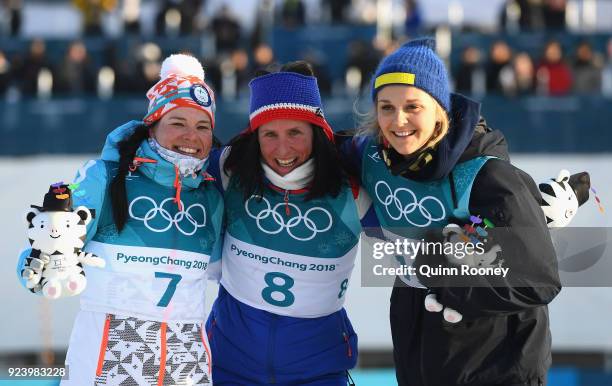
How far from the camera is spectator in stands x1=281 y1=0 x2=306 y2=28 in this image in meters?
13.5

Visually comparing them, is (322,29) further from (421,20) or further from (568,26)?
(568,26)

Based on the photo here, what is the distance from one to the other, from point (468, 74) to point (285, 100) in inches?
349

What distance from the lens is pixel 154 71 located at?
11742mm

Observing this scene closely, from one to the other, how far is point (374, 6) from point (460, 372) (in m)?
11.2

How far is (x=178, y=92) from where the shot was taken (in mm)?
3240

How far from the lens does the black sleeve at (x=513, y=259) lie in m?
2.81

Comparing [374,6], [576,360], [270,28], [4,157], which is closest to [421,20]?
[374,6]

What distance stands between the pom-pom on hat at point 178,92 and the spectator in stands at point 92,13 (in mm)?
10694

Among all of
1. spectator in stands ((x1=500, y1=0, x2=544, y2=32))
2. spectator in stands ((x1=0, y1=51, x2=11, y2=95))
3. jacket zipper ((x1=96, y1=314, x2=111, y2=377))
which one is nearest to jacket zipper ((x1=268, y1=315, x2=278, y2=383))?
jacket zipper ((x1=96, y1=314, x2=111, y2=377))

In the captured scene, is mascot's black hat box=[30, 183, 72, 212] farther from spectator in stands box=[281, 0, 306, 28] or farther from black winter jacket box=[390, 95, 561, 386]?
spectator in stands box=[281, 0, 306, 28]

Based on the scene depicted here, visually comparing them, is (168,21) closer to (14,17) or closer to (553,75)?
(14,17)

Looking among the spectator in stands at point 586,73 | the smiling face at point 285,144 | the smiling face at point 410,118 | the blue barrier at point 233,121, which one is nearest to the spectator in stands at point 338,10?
the blue barrier at point 233,121

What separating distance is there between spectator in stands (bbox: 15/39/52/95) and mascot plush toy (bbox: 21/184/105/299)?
31.6 ft

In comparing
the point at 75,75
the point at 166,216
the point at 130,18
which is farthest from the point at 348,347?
the point at 130,18
